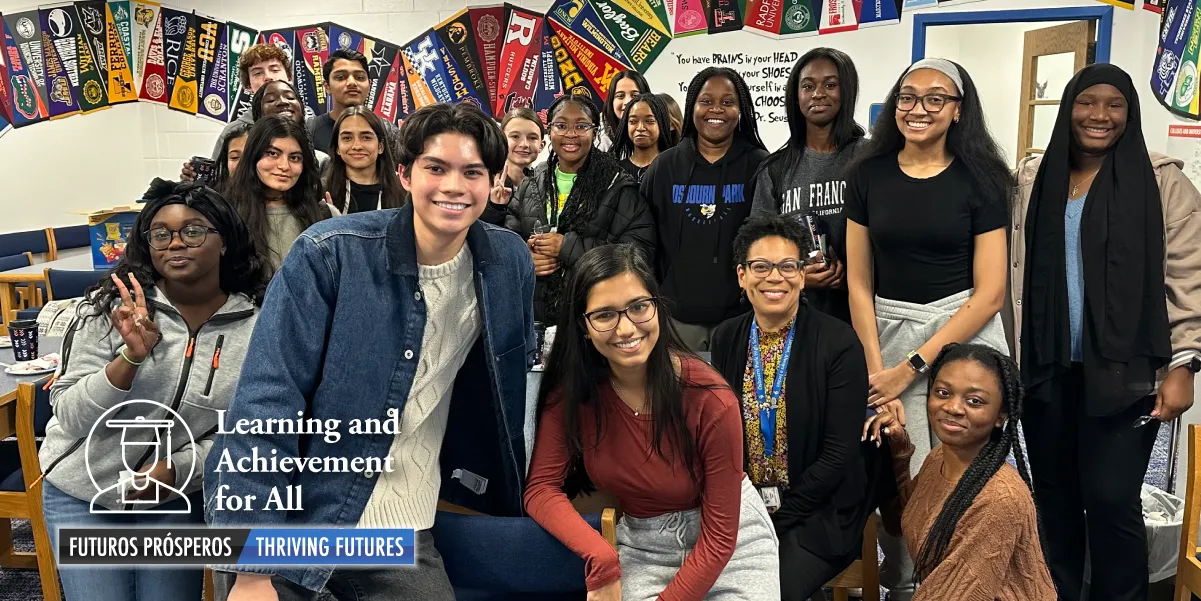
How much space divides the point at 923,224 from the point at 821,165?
1.48 ft

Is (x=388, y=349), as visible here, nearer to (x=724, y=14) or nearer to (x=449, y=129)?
(x=449, y=129)

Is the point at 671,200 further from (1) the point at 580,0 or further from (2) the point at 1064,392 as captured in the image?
(1) the point at 580,0

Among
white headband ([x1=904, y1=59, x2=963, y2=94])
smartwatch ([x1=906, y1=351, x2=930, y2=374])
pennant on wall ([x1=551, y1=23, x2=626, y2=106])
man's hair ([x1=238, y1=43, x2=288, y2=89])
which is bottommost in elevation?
smartwatch ([x1=906, y1=351, x2=930, y2=374])

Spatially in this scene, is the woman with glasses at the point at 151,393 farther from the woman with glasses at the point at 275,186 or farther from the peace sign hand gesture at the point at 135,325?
the woman with glasses at the point at 275,186

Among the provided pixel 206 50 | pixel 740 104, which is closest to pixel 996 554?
pixel 740 104

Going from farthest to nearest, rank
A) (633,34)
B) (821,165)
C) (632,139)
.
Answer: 1. (633,34)
2. (632,139)
3. (821,165)

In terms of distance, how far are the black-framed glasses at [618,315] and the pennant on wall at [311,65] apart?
4.85 meters

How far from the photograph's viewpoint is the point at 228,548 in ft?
4.88

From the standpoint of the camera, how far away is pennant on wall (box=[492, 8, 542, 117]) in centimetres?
570

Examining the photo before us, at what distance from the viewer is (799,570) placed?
6.28ft

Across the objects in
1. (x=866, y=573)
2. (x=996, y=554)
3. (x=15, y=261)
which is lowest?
(x=866, y=573)

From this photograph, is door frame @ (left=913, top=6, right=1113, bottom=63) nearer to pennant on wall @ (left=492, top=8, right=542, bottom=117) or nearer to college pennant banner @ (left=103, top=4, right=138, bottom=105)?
pennant on wall @ (left=492, top=8, right=542, bottom=117)

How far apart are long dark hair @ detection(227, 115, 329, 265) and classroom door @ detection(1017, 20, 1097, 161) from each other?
15.6 ft

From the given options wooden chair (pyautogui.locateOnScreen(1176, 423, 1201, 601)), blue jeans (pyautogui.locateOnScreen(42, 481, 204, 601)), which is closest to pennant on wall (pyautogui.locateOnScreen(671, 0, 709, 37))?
wooden chair (pyautogui.locateOnScreen(1176, 423, 1201, 601))
